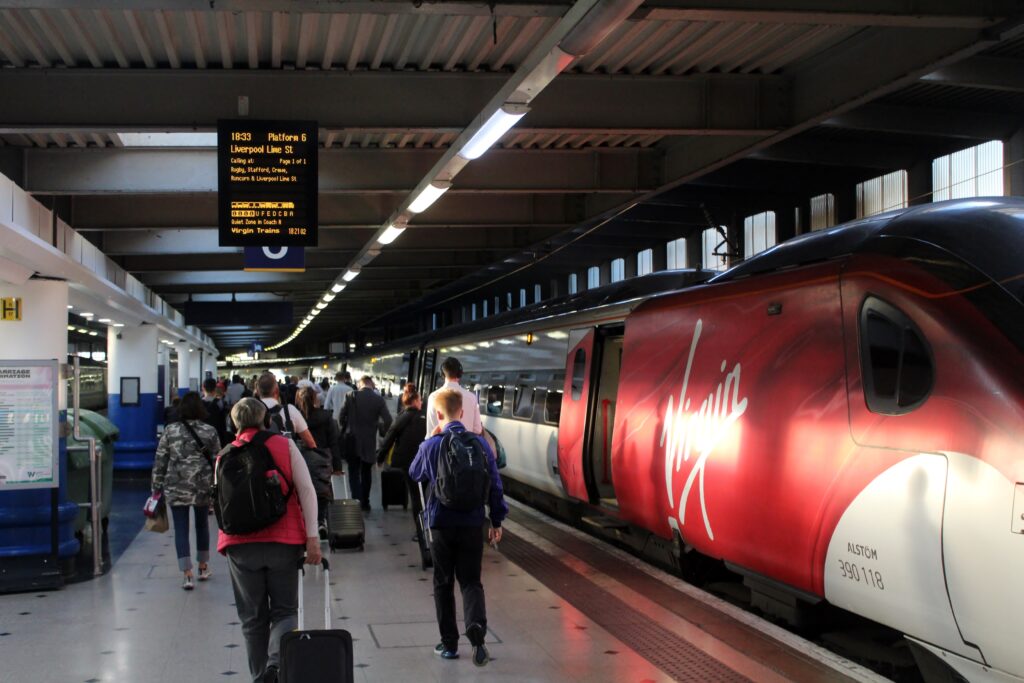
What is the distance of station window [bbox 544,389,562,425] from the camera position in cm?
1373

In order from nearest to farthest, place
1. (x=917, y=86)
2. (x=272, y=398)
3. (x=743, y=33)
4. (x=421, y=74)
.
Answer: (x=743, y=33) → (x=421, y=74) → (x=272, y=398) → (x=917, y=86)

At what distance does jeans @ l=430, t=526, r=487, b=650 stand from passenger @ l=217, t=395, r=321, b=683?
1098 mm

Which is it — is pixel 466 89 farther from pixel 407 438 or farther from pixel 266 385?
pixel 407 438

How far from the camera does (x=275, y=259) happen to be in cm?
1258

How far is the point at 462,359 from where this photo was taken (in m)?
20.5

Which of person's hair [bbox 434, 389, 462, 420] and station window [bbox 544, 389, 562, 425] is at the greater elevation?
person's hair [bbox 434, 389, 462, 420]

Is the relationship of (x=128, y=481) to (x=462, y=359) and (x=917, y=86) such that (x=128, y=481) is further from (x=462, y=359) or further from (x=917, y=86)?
(x=917, y=86)

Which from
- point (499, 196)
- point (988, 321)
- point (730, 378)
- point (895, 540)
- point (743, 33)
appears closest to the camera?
point (988, 321)

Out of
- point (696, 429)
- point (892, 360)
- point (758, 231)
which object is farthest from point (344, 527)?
point (758, 231)

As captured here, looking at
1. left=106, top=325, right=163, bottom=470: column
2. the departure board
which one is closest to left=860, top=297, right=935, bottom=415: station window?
the departure board

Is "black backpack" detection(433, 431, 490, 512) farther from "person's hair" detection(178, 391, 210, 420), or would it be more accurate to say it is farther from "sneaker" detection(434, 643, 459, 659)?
"person's hair" detection(178, 391, 210, 420)

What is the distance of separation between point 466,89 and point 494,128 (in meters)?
1.00

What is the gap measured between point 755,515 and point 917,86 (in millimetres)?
8544

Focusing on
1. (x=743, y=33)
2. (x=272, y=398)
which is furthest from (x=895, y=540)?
(x=272, y=398)
